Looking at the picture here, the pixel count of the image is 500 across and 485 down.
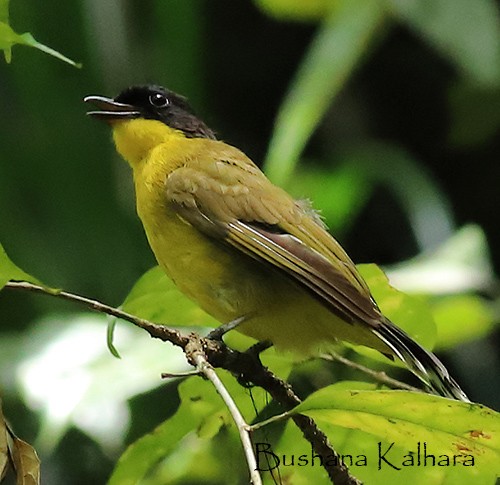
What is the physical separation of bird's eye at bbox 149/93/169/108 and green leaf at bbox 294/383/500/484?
129cm

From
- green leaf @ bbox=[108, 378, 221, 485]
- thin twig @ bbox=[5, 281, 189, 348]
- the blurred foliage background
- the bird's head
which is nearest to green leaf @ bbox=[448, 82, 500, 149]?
the blurred foliage background

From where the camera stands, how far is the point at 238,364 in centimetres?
160

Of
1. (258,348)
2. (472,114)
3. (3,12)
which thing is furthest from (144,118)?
(472,114)

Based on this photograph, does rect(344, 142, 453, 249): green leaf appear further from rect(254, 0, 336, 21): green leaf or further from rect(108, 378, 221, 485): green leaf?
rect(108, 378, 221, 485): green leaf

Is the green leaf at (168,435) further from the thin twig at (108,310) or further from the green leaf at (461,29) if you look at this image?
the green leaf at (461,29)

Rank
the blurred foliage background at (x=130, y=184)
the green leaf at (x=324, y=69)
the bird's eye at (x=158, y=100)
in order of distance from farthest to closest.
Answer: the green leaf at (x=324, y=69), the blurred foliage background at (x=130, y=184), the bird's eye at (x=158, y=100)

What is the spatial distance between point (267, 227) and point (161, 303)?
0.44m

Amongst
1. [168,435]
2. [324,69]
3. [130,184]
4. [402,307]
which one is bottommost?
[168,435]

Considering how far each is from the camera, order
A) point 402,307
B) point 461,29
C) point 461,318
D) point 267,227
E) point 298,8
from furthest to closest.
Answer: point 298,8 < point 461,29 < point 461,318 < point 267,227 < point 402,307

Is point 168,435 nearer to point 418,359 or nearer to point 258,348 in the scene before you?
point 258,348

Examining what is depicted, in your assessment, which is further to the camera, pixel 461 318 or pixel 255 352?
pixel 461 318

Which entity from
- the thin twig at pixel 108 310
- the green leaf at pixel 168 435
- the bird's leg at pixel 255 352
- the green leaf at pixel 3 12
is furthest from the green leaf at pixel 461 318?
the green leaf at pixel 3 12

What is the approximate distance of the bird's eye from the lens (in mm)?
2414

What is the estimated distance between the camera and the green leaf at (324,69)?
3.39 m
